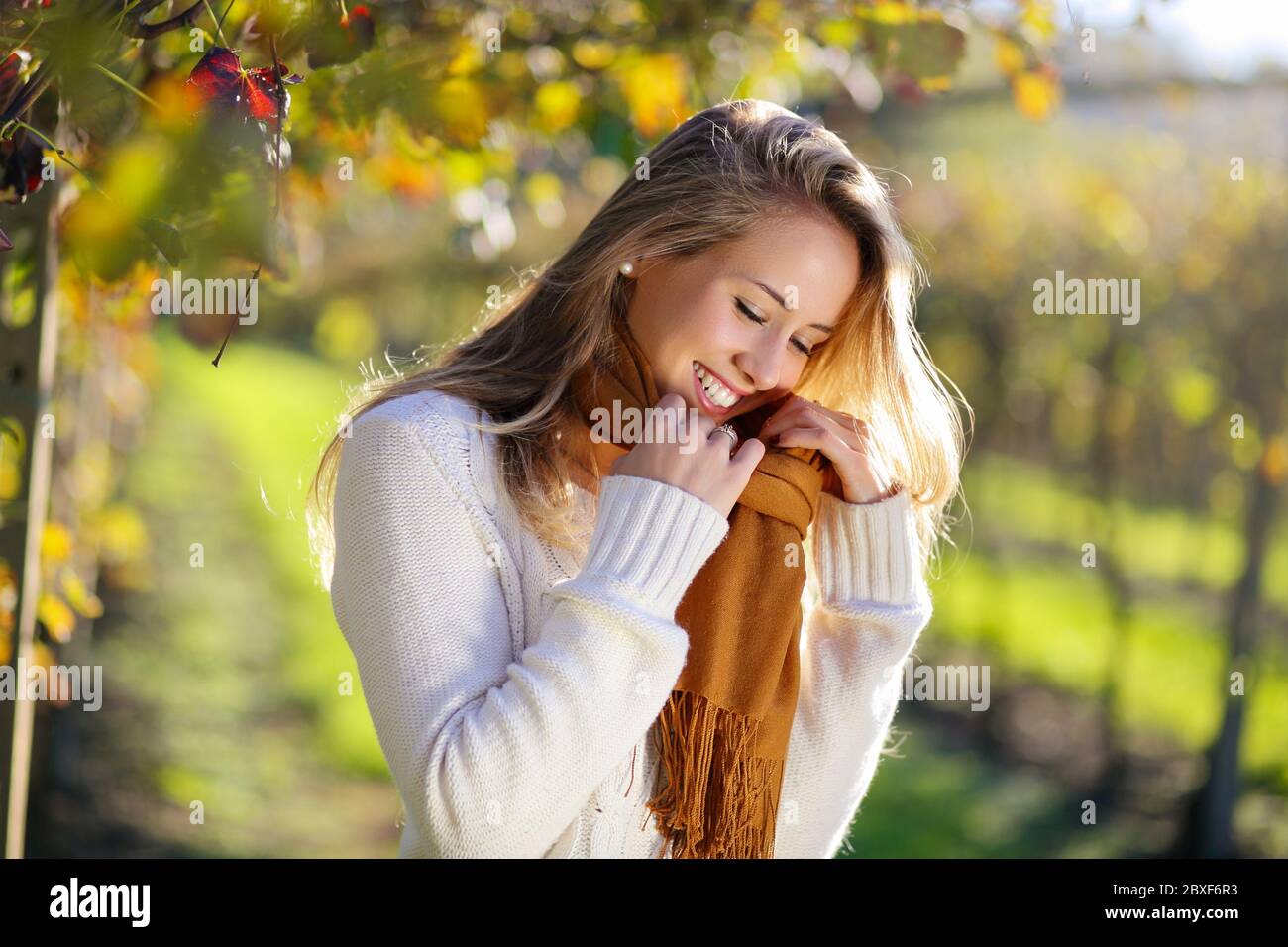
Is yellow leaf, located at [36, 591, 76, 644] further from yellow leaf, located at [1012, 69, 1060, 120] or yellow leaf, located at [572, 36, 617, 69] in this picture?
yellow leaf, located at [1012, 69, 1060, 120]

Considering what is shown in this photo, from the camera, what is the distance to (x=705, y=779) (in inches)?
75.7

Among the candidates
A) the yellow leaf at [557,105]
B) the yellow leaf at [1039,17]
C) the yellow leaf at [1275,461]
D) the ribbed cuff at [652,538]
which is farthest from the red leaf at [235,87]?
the yellow leaf at [1275,461]

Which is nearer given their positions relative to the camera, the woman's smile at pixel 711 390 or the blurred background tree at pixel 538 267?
the blurred background tree at pixel 538 267

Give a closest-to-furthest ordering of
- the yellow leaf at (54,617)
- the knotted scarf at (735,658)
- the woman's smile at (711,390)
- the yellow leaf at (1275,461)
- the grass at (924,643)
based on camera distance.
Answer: the knotted scarf at (735,658) → the woman's smile at (711,390) → the yellow leaf at (54,617) → the yellow leaf at (1275,461) → the grass at (924,643)

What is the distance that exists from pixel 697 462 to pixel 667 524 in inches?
5.3

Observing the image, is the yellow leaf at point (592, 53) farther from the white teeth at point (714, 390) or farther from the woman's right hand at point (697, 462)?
the woman's right hand at point (697, 462)

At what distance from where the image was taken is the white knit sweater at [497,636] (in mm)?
1631

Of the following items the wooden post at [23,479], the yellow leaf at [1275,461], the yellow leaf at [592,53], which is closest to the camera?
the wooden post at [23,479]

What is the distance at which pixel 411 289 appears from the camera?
55.7 ft

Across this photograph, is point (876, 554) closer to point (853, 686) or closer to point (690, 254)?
point (853, 686)

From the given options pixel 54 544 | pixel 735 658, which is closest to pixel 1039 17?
pixel 735 658

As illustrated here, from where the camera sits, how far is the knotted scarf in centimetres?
193
